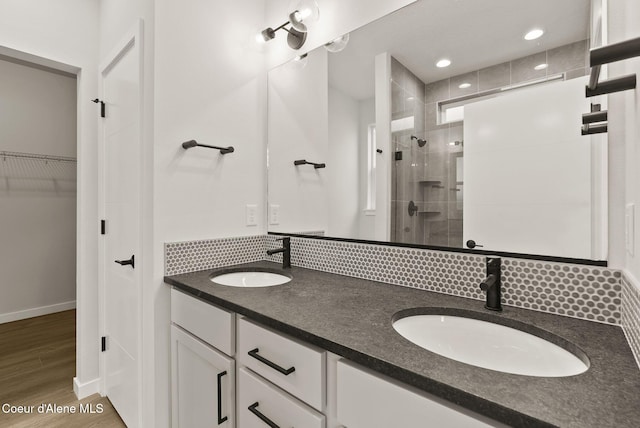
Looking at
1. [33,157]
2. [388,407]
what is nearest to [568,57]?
[388,407]

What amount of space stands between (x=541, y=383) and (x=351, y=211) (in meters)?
1.04

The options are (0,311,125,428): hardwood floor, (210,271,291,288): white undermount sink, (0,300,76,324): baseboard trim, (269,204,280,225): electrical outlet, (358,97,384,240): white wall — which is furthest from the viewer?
(0,300,76,324): baseboard trim

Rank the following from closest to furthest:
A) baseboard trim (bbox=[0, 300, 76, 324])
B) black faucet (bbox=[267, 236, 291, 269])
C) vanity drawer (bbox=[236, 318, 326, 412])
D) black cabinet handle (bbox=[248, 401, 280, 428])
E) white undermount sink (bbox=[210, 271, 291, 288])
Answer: vanity drawer (bbox=[236, 318, 326, 412]), black cabinet handle (bbox=[248, 401, 280, 428]), white undermount sink (bbox=[210, 271, 291, 288]), black faucet (bbox=[267, 236, 291, 269]), baseboard trim (bbox=[0, 300, 76, 324])

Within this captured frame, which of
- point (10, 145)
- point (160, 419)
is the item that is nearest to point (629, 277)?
point (160, 419)

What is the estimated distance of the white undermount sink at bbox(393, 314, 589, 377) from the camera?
0.73m

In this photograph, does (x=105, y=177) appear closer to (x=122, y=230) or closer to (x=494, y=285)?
(x=122, y=230)

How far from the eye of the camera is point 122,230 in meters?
1.73

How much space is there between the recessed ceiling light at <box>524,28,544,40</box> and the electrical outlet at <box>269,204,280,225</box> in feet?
4.56

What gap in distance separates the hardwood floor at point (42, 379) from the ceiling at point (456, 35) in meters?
2.37

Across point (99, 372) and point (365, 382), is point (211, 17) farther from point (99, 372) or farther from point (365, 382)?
point (99, 372)

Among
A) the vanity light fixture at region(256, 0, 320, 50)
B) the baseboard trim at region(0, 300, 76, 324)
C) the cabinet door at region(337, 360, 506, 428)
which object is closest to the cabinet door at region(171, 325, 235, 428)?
the cabinet door at region(337, 360, 506, 428)

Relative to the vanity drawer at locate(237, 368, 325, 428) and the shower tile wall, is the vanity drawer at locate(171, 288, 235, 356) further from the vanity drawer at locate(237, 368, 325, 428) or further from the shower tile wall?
the shower tile wall

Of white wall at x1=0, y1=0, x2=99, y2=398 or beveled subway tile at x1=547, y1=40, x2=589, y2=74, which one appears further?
white wall at x1=0, y1=0, x2=99, y2=398

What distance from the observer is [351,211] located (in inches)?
60.2
